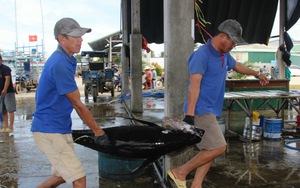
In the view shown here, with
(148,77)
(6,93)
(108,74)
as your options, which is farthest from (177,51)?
(148,77)

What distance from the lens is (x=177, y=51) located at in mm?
4473

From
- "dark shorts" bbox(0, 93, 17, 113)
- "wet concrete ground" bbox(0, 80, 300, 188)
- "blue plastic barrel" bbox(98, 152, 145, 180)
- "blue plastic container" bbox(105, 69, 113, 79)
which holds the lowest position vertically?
"wet concrete ground" bbox(0, 80, 300, 188)

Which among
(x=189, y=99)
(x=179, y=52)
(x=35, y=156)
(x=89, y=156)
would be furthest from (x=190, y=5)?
(x=35, y=156)

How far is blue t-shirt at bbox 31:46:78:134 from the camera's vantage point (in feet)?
9.04

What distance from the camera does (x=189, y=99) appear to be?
3.38 m

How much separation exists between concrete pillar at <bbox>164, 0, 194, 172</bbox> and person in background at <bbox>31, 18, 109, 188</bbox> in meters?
1.75

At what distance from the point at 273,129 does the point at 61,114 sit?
5.17 metres

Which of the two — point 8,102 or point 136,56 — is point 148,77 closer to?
point 136,56

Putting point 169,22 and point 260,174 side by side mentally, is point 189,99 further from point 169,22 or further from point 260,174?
point 260,174

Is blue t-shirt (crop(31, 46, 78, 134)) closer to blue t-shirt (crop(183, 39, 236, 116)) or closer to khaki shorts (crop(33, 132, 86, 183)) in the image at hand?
khaki shorts (crop(33, 132, 86, 183))

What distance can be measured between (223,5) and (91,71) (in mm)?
7352

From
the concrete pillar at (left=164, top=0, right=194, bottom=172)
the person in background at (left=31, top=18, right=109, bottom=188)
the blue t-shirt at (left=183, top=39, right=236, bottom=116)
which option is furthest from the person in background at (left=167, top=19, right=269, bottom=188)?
the person in background at (left=31, top=18, right=109, bottom=188)

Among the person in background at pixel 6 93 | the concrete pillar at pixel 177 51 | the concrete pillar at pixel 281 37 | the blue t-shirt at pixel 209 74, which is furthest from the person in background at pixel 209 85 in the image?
the concrete pillar at pixel 281 37

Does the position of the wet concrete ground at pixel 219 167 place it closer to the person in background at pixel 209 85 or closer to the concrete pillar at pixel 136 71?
the person in background at pixel 209 85
